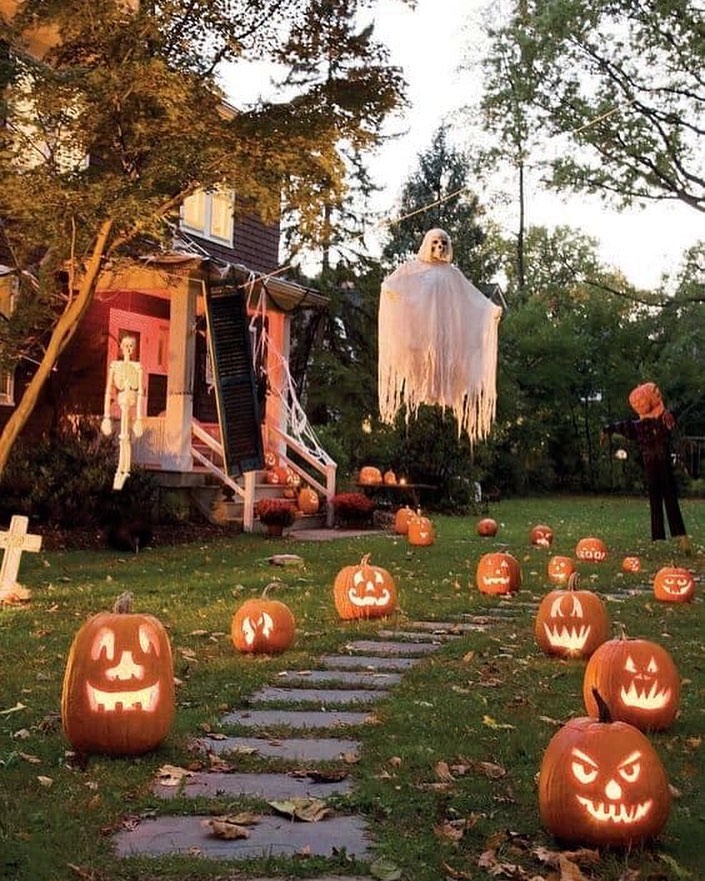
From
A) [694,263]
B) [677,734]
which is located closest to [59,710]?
[677,734]

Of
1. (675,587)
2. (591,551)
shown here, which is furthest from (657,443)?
(675,587)

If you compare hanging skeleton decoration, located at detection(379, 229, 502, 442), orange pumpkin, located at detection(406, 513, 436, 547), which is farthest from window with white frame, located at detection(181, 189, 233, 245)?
hanging skeleton decoration, located at detection(379, 229, 502, 442)

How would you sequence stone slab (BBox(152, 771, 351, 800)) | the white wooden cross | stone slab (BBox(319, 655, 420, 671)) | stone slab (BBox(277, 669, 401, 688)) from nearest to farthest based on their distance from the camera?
stone slab (BBox(152, 771, 351, 800)) < stone slab (BBox(277, 669, 401, 688)) < stone slab (BBox(319, 655, 420, 671)) < the white wooden cross

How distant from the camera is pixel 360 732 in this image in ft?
14.8

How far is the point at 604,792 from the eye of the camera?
10.9 feet

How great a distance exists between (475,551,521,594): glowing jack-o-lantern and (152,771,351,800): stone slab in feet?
16.9

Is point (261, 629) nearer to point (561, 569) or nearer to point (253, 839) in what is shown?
point (253, 839)

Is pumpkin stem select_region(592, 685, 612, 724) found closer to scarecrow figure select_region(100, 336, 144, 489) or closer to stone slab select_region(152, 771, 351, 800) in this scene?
stone slab select_region(152, 771, 351, 800)

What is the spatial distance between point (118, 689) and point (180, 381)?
10.5 metres

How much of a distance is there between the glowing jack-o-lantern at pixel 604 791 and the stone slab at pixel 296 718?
1.42 metres

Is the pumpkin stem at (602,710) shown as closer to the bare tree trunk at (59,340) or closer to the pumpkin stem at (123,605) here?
the pumpkin stem at (123,605)

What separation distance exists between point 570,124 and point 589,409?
17.1 m

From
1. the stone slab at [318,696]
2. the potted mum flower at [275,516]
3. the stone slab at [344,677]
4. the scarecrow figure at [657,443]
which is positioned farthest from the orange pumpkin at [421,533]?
Answer: the stone slab at [318,696]

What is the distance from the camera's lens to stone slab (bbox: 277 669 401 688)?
17.9ft
